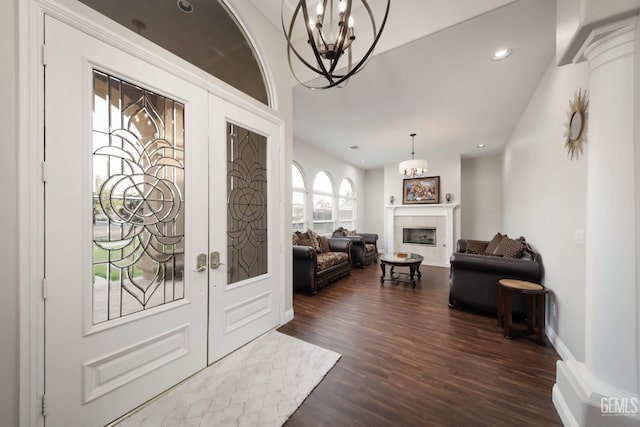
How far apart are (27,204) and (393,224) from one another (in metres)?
7.10

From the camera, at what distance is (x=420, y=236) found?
6895mm

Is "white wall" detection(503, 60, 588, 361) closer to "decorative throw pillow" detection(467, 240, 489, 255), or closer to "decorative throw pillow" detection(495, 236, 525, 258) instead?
"decorative throw pillow" detection(495, 236, 525, 258)

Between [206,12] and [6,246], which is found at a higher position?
[206,12]

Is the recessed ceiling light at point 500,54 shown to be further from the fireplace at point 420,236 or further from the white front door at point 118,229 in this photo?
the fireplace at point 420,236

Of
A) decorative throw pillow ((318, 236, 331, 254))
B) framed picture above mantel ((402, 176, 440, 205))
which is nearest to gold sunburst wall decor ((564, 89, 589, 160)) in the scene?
decorative throw pillow ((318, 236, 331, 254))

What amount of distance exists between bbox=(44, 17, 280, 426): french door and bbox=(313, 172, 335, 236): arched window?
402cm

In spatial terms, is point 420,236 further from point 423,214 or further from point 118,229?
point 118,229

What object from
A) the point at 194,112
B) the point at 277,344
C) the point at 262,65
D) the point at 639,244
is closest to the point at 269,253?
the point at 277,344

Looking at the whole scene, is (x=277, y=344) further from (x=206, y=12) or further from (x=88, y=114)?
(x=206, y=12)

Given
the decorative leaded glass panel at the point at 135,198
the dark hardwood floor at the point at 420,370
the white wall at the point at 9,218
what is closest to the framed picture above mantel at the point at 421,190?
the dark hardwood floor at the point at 420,370

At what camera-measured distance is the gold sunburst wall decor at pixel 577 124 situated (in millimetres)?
1873

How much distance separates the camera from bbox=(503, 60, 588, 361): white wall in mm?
1912

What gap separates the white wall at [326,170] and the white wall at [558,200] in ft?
13.5

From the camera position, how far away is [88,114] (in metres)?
1.33
